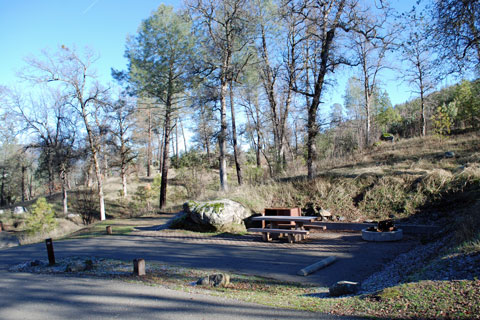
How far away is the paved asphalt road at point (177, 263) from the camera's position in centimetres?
446

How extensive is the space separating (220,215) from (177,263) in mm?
4650

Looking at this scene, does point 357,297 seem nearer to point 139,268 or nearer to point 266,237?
point 139,268

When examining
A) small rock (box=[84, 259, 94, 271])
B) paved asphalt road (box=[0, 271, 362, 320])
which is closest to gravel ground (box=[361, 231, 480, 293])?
paved asphalt road (box=[0, 271, 362, 320])

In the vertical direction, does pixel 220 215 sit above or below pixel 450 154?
below

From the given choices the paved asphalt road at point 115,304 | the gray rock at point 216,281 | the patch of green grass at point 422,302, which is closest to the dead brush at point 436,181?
the patch of green grass at point 422,302

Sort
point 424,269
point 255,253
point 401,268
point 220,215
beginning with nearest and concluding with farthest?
point 424,269 → point 401,268 → point 255,253 → point 220,215

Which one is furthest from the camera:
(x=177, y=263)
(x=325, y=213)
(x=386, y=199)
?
(x=325, y=213)

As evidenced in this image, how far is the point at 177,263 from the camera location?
8.19 m

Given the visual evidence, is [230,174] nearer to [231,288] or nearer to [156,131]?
[156,131]

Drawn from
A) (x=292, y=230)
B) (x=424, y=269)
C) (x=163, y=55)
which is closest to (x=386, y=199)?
(x=292, y=230)

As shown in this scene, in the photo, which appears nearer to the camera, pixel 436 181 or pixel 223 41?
pixel 436 181

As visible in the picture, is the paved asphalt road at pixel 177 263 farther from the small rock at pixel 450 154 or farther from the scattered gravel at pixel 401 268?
the small rock at pixel 450 154

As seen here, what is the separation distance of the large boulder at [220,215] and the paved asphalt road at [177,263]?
1277 millimetres

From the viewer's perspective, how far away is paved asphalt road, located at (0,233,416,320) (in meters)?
4.46
